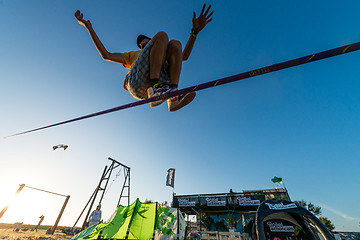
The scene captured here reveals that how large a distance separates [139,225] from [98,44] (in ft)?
19.2

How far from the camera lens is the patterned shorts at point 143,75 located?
1.75 m

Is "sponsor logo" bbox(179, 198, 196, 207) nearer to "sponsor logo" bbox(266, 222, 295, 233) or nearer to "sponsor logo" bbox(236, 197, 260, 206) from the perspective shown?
"sponsor logo" bbox(236, 197, 260, 206)

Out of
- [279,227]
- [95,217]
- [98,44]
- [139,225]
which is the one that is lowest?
[279,227]

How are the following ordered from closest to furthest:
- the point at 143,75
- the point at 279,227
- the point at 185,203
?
the point at 143,75 → the point at 279,227 → the point at 185,203

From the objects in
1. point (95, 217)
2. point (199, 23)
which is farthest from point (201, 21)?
point (95, 217)

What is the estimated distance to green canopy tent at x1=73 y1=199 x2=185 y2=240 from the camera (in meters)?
5.23

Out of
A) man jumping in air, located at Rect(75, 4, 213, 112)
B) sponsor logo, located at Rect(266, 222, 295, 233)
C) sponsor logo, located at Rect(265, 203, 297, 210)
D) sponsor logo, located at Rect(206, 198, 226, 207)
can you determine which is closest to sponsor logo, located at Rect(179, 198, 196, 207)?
sponsor logo, located at Rect(206, 198, 226, 207)

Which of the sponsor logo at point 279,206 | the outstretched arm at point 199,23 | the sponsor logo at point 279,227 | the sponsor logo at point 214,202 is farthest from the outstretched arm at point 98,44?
the sponsor logo at point 214,202

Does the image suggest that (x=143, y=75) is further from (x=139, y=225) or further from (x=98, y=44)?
(x=139, y=225)

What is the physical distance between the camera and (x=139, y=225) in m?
5.43

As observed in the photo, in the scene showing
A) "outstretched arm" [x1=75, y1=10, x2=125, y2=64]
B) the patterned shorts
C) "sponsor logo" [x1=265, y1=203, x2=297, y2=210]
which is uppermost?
"outstretched arm" [x1=75, y1=10, x2=125, y2=64]

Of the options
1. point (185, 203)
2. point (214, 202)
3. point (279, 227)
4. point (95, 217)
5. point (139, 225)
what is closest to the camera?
point (279, 227)

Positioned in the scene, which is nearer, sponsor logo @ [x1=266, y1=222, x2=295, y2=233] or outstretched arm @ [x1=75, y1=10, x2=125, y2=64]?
outstretched arm @ [x1=75, y1=10, x2=125, y2=64]

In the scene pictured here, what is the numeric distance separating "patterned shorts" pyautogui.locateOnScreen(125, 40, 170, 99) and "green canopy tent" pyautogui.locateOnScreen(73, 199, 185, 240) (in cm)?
531
